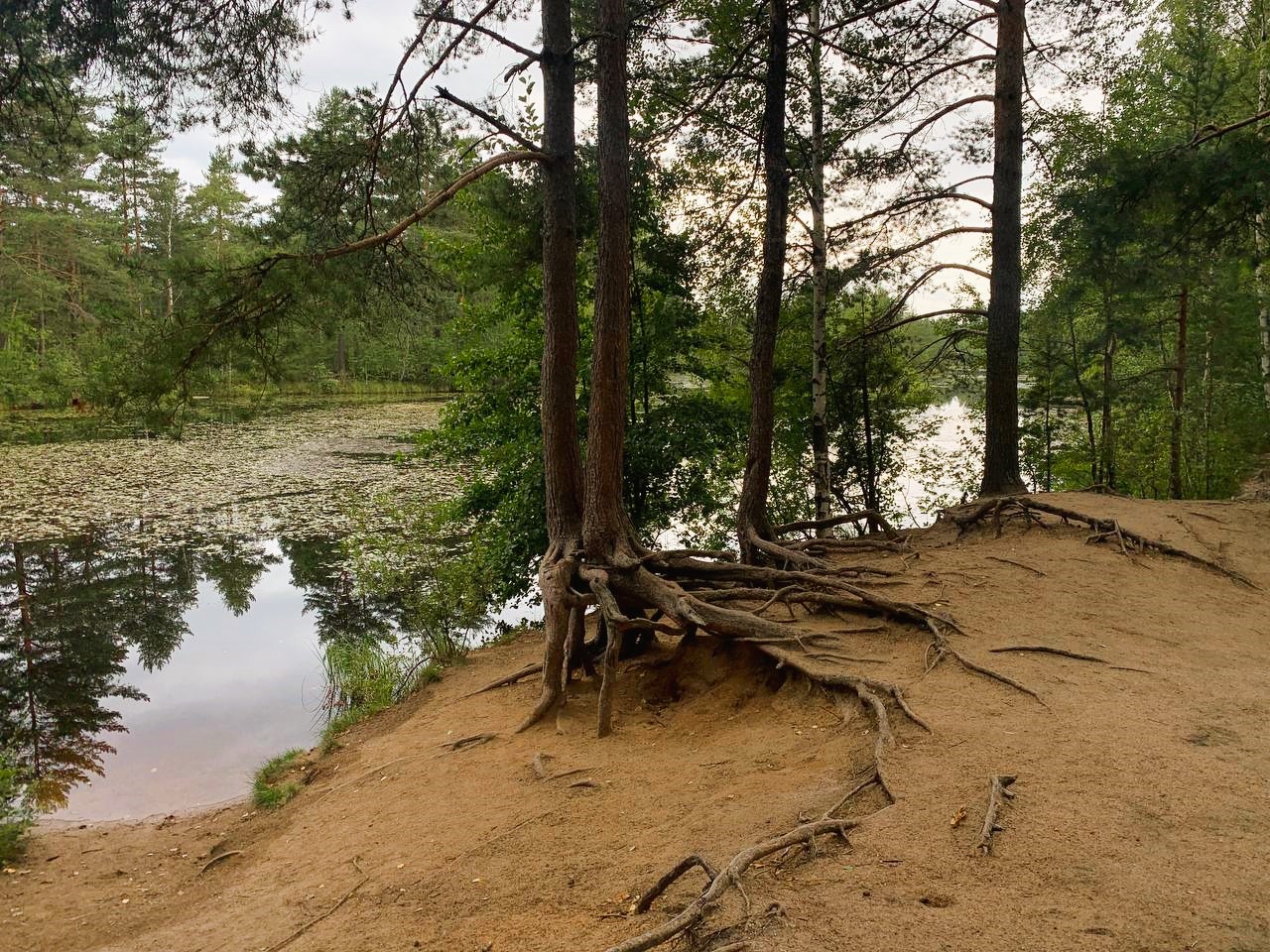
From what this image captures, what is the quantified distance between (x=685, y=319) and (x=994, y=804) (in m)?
8.59

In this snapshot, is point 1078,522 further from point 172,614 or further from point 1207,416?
point 172,614

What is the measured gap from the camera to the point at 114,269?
3241 centimetres

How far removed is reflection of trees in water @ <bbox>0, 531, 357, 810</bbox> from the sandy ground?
77.5 inches

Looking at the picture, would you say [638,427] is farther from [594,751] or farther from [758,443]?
[594,751]

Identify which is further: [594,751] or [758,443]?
[758,443]

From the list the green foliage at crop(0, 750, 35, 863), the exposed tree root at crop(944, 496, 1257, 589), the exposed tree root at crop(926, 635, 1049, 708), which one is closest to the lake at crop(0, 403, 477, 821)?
the green foliage at crop(0, 750, 35, 863)

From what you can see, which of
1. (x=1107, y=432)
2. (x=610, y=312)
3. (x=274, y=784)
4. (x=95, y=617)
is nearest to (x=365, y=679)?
(x=274, y=784)

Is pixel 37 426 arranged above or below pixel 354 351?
below

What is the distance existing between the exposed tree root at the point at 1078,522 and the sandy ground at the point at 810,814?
127 millimetres

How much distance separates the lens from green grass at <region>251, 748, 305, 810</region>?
5836 millimetres

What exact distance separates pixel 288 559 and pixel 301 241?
788cm

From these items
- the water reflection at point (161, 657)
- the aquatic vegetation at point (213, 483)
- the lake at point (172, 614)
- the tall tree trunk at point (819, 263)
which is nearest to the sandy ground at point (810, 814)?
the water reflection at point (161, 657)

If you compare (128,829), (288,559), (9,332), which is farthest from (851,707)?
(9,332)

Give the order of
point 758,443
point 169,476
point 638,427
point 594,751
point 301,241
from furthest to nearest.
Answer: point 169,476 → point 638,427 → point 758,443 → point 301,241 → point 594,751
